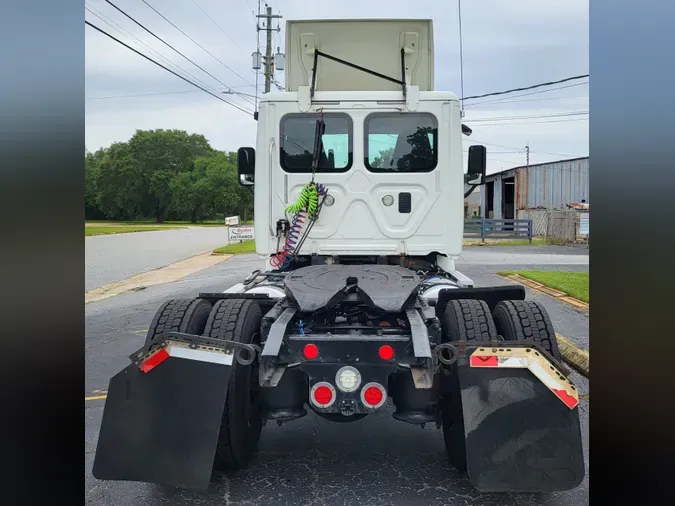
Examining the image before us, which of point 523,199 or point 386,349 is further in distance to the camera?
point 523,199

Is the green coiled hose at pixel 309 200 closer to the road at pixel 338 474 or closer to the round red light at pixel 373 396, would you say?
the road at pixel 338 474

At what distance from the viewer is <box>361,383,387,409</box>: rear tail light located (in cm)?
315

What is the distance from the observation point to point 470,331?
358 cm

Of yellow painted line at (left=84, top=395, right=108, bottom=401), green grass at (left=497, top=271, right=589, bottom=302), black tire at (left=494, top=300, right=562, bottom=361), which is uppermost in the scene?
black tire at (left=494, top=300, right=562, bottom=361)

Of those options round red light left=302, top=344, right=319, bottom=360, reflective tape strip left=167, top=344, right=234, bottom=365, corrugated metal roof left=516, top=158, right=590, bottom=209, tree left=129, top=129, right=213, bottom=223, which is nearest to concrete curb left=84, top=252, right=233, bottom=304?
reflective tape strip left=167, top=344, right=234, bottom=365

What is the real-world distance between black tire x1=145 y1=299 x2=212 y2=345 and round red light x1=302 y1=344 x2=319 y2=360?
2.86 ft

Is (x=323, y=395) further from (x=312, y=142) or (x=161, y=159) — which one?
(x=161, y=159)

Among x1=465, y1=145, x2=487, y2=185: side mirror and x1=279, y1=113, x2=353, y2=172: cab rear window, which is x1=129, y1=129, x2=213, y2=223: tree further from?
x1=465, y1=145, x2=487, y2=185: side mirror

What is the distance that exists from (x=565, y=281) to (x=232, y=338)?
1045 centimetres

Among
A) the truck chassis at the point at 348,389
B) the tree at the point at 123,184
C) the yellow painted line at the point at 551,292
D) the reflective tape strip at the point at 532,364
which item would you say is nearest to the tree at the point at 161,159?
the tree at the point at 123,184

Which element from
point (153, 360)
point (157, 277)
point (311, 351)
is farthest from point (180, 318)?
point (157, 277)
